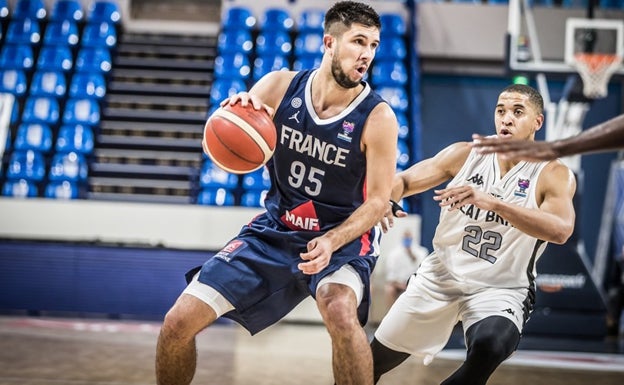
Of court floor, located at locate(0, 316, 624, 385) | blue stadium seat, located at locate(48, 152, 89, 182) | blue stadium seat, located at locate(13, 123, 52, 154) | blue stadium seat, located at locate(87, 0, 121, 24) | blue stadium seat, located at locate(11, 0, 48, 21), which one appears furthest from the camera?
blue stadium seat, located at locate(87, 0, 121, 24)

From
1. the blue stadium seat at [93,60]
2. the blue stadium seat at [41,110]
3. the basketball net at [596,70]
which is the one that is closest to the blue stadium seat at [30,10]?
the blue stadium seat at [93,60]

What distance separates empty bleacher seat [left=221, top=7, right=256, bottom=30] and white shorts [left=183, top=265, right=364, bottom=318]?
34.5 feet

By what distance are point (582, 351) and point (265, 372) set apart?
4210 millimetres

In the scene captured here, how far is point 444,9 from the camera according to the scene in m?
13.7

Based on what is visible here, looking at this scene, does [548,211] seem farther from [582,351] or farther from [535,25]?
[535,25]

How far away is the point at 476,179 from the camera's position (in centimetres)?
423

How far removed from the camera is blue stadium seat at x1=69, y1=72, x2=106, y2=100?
41.7ft

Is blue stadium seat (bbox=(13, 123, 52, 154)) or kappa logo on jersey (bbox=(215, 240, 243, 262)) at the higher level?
kappa logo on jersey (bbox=(215, 240, 243, 262))

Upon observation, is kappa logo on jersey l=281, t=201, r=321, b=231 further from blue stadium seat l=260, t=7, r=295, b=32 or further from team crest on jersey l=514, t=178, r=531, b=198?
blue stadium seat l=260, t=7, r=295, b=32

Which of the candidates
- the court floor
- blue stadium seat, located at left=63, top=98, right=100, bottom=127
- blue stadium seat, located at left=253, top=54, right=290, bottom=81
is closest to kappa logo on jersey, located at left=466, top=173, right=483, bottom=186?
the court floor

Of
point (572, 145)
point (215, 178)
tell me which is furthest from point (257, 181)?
point (572, 145)

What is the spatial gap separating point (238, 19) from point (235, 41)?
1.69ft

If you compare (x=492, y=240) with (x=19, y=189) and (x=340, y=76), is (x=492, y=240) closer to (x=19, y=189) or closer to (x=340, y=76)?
(x=340, y=76)

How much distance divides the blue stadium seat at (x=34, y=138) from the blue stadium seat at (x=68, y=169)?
356 mm
